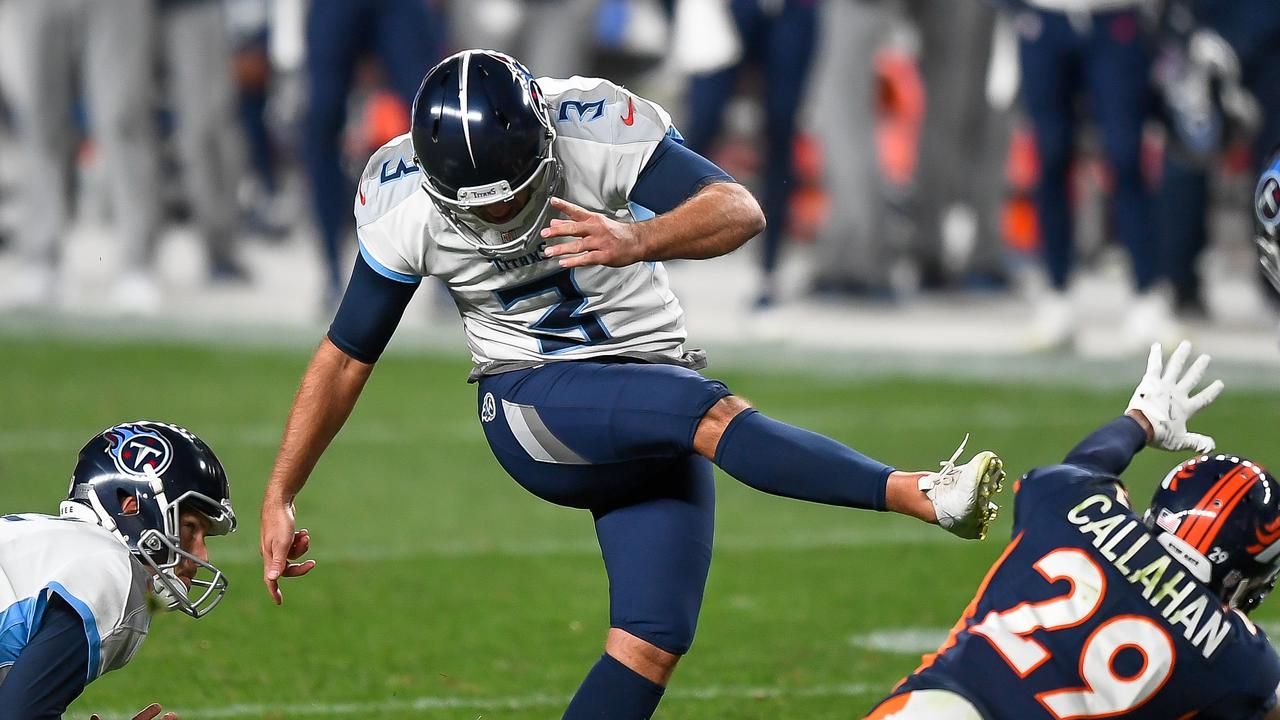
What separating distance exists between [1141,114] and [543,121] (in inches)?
229

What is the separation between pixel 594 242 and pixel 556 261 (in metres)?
0.41

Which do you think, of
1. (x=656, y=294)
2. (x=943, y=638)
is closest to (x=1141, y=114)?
(x=943, y=638)

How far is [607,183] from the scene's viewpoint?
362cm

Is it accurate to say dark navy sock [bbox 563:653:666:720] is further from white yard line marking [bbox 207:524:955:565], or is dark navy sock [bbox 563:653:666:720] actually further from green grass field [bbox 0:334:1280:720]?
white yard line marking [bbox 207:524:955:565]

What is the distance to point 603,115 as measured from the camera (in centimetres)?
367

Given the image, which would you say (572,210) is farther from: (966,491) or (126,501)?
(126,501)

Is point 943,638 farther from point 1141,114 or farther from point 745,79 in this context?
point 745,79

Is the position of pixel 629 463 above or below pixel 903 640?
above

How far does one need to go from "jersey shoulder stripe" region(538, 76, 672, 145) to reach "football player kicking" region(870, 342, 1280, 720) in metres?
1.04

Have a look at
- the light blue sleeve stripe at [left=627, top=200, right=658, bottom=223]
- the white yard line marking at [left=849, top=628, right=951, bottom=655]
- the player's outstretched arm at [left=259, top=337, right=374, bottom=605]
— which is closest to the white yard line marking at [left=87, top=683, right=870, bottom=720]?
the white yard line marking at [left=849, top=628, right=951, bottom=655]

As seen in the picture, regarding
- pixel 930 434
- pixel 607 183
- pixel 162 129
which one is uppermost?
pixel 607 183

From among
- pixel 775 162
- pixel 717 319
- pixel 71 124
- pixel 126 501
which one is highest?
pixel 126 501

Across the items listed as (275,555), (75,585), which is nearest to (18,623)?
(75,585)

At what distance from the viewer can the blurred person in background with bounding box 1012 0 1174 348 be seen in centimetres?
855
